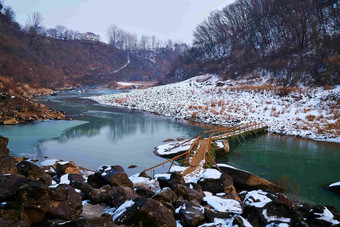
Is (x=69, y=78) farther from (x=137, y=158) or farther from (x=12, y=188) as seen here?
(x=12, y=188)

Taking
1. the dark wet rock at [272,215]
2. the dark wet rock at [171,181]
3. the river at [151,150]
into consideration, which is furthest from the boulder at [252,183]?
the dark wet rock at [272,215]

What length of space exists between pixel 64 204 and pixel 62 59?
106 meters

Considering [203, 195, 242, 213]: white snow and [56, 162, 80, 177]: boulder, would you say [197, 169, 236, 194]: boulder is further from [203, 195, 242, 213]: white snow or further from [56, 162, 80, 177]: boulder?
[56, 162, 80, 177]: boulder

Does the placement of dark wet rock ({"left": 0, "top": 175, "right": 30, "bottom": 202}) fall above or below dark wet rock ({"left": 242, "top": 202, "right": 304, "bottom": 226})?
above

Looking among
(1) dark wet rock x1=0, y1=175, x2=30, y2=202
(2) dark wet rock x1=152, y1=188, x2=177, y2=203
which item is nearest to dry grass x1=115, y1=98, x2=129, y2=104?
(2) dark wet rock x1=152, y1=188, x2=177, y2=203

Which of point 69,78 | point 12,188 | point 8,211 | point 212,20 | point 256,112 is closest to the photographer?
point 8,211

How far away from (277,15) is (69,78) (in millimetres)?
69521

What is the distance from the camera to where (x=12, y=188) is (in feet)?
17.5

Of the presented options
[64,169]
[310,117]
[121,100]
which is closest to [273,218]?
[64,169]

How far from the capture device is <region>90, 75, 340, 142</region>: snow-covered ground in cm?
2423

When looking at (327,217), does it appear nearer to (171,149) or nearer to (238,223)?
(238,223)

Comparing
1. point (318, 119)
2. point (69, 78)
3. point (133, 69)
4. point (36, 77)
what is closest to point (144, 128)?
point (318, 119)

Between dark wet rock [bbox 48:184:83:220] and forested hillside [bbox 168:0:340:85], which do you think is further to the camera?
forested hillside [bbox 168:0:340:85]

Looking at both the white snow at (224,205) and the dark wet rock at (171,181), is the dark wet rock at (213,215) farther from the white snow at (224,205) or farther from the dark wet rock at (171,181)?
the dark wet rock at (171,181)
